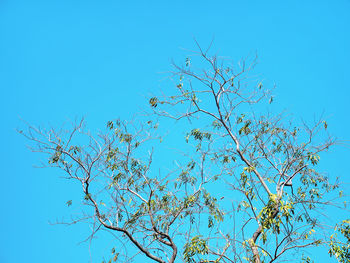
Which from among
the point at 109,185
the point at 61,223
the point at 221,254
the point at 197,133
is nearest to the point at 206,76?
the point at 197,133

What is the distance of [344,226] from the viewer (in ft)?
18.6

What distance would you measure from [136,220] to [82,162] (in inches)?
44.5

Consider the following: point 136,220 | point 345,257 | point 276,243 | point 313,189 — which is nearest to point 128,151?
point 136,220

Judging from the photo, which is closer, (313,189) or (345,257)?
(345,257)

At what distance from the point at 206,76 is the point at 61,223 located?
3019 millimetres

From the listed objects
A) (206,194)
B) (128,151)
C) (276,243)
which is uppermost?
(128,151)

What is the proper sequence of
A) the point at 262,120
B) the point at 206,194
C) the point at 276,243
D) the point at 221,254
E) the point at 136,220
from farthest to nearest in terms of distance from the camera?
the point at 262,120
the point at 206,194
the point at 136,220
the point at 221,254
the point at 276,243

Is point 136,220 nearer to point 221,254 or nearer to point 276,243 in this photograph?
point 221,254

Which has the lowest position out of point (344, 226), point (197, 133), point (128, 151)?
point (344, 226)

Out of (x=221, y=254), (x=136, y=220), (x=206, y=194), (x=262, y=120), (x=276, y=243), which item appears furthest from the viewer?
(x=262, y=120)

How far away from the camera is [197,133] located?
6.80 metres

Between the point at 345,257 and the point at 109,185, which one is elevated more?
the point at 109,185

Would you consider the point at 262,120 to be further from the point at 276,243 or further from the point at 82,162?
the point at 82,162

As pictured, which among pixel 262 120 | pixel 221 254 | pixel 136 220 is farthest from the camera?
pixel 262 120
